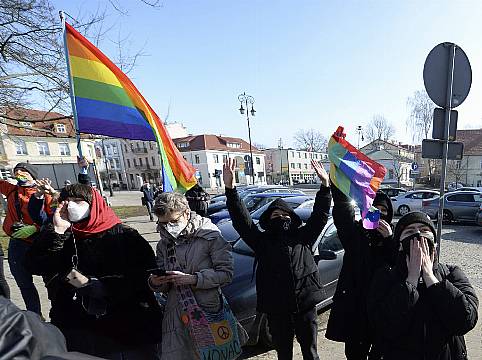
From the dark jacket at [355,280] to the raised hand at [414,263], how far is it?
556 millimetres

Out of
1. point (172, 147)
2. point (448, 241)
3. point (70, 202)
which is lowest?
point (448, 241)

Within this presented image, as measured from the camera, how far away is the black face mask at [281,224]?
8.42ft

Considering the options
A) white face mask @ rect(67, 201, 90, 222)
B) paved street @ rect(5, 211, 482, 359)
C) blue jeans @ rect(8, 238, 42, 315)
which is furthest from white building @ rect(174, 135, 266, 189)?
white face mask @ rect(67, 201, 90, 222)

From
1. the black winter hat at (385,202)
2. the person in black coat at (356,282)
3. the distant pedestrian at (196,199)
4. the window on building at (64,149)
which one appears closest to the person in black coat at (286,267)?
the person in black coat at (356,282)

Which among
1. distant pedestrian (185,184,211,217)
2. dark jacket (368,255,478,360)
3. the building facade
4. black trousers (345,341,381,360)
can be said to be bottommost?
the building facade

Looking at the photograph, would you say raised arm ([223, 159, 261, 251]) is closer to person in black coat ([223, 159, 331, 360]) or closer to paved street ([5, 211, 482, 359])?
person in black coat ([223, 159, 331, 360])

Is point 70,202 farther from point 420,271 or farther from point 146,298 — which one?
point 420,271

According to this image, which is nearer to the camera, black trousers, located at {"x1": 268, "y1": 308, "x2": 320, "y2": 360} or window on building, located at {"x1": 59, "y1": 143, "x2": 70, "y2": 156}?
black trousers, located at {"x1": 268, "y1": 308, "x2": 320, "y2": 360}

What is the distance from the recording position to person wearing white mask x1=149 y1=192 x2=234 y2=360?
6.94ft

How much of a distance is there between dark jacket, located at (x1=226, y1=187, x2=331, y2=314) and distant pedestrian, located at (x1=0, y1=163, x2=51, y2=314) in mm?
2589

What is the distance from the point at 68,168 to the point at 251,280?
23012mm

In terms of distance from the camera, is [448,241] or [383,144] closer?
[448,241]

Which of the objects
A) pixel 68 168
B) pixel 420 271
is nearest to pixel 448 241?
pixel 420 271

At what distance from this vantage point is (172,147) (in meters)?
Answer: 2.84
